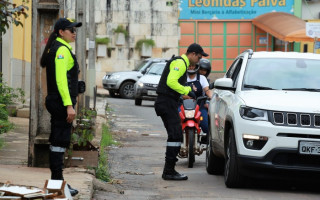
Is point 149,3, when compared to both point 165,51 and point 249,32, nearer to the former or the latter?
point 165,51

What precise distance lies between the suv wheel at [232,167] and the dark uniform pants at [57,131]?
2.17 m

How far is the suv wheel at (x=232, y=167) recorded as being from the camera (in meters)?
10.6

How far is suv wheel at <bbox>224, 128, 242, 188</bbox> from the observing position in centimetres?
1059

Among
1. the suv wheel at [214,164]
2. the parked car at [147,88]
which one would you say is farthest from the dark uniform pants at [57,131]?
the parked car at [147,88]

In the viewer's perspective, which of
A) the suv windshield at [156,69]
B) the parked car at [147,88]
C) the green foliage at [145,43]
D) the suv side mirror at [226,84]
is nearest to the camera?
the suv side mirror at [226,84]

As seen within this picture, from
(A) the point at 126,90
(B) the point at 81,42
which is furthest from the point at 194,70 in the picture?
(A) the point at 126,90

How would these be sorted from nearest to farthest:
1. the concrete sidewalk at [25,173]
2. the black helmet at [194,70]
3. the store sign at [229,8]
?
the concrete sidewalk at [25,173], the black helmet at [194,70], the store sign at [229,8]

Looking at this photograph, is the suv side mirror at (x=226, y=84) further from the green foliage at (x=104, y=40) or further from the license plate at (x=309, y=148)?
the green foliage at (x=104, y=40)

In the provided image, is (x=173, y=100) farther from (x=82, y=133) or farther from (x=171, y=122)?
(x=82, y=133)

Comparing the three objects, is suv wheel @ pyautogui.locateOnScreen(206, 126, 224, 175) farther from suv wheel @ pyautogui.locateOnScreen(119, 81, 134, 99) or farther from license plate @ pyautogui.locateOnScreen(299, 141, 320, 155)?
suv wheel @ pyautogui.locateOnScreen(119, 81, 134, 99)

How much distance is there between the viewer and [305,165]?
404 inches

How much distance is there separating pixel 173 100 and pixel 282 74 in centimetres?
156

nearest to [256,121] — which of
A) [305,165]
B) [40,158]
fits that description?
[305,165]

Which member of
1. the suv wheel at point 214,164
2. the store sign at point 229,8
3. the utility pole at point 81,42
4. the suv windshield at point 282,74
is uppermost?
the store sign at point 229,8
